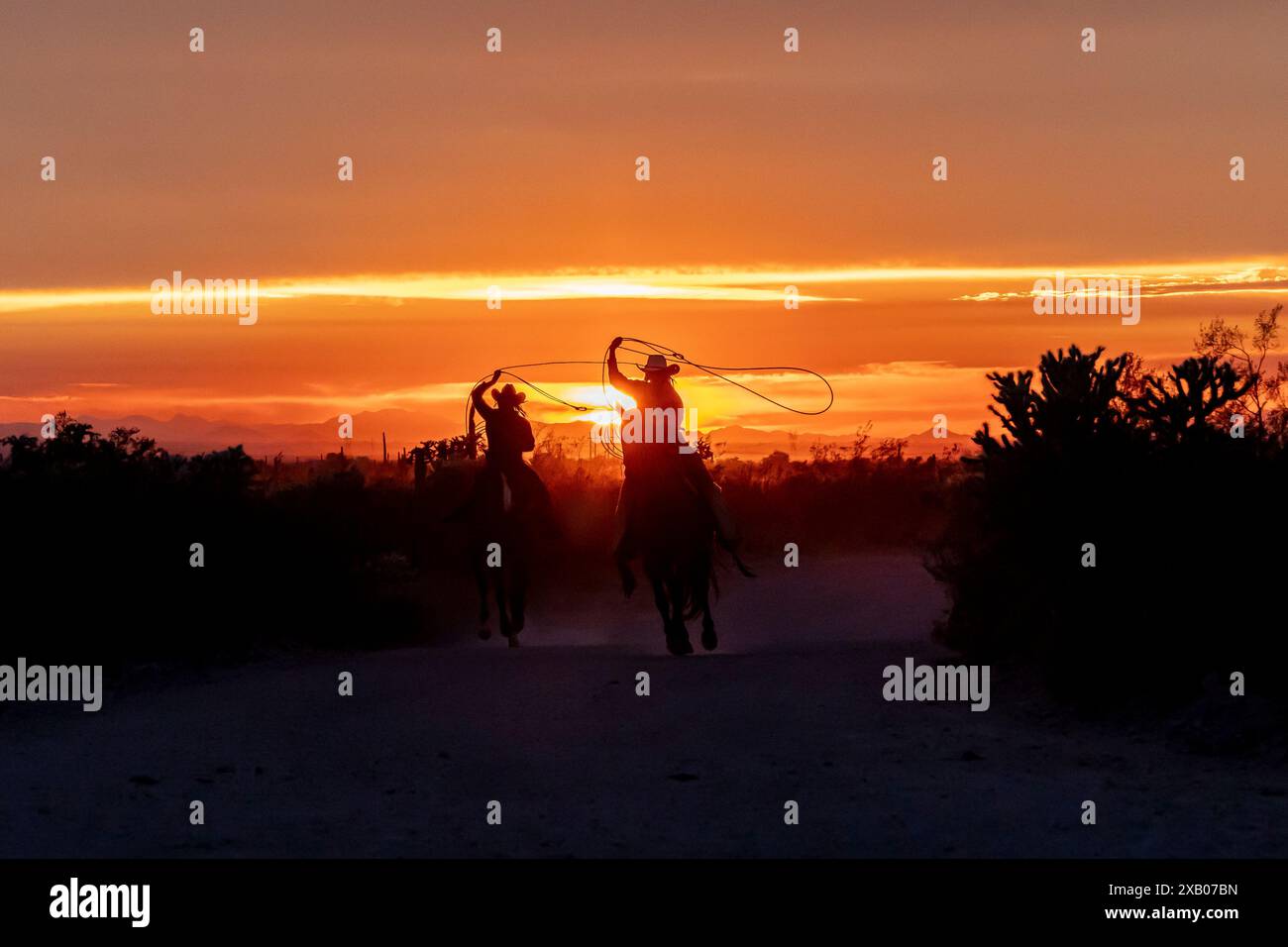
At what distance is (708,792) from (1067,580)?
5.37 meters

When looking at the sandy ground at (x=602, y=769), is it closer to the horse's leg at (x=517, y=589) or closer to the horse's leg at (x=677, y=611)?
the horse's leg at (x=677, y=611)

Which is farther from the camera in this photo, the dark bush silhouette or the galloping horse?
the galloping horse

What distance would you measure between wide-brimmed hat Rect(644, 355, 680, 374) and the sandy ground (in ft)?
10.5

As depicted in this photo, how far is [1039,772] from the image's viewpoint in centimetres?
1159

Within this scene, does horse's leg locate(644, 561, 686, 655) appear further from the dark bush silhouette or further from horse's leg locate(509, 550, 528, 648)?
the dark bush silhouette

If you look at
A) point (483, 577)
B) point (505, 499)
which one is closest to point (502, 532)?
point (505, 499)

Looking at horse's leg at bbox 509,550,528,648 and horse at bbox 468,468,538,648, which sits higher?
horse at bbox 468,468,538,648

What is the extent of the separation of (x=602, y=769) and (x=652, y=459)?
6.45 m

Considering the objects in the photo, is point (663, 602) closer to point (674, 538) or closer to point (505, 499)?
point (674, 538)

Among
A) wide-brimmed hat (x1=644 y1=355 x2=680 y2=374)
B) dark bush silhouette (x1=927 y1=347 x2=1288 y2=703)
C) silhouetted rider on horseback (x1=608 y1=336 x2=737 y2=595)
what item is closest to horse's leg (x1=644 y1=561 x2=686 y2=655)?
silhouetted rider on horseback (x1=608 y1=336 x2=737 y2=595)

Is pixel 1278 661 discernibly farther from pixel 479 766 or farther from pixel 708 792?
pixel 479 766

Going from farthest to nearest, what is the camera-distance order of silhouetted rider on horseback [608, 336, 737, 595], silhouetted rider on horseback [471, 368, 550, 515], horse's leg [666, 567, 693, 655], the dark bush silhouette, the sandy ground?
1. silhouetted rider on horseback [471, 368, 550, 515]
2. horse's leg [666, 567, 693, 655]
3. silhouetted rider on horseback [608, 336, 737, 595]
4. the dark bush silhouette
5. the sandy ground

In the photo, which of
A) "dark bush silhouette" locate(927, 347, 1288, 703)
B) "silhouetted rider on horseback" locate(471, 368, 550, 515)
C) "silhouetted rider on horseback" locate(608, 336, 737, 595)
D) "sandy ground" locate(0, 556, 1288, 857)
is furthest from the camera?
"silhouetted rider on horseback" locate(471, 368, 550, 515)

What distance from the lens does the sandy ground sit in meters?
9.70
